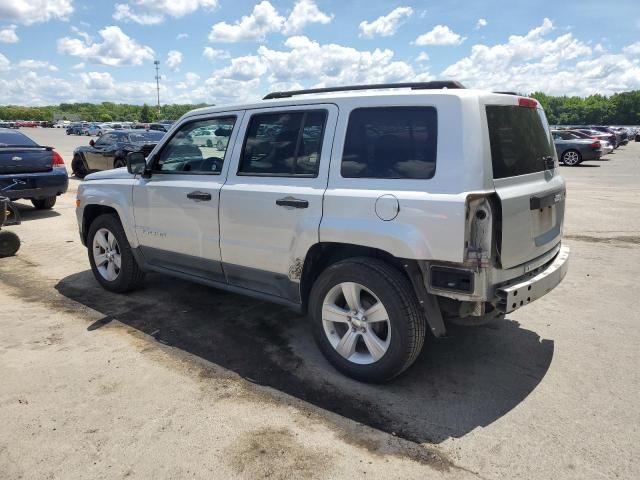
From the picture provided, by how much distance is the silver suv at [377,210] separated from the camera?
3.04 metres

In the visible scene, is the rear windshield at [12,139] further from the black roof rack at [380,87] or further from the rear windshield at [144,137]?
the black roof rack at [380,87]

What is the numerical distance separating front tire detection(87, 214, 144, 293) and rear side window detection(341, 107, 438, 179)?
287 centimetres

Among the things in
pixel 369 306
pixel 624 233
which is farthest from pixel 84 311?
pixel 624 233

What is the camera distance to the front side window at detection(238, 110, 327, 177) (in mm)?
3684

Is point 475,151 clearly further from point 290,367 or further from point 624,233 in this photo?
point 624,233

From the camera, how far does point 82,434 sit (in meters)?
2.94

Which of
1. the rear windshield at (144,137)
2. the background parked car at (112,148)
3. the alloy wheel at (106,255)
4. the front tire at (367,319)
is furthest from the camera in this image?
the rear windshield at (144,137)

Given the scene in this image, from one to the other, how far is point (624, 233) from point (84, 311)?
25.7 ft

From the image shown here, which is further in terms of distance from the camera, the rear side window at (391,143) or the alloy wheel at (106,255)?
the alloy wheel at (106,255)

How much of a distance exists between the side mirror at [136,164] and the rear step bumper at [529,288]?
3.43 m

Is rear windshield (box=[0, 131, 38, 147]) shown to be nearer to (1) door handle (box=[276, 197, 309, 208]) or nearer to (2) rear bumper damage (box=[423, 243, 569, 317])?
(1) door handle (box=[276, 197, 309, 208])

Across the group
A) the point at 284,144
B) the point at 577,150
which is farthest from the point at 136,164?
the point at 577,150

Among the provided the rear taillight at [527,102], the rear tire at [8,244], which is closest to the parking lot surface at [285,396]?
the rear tire at [8,244]

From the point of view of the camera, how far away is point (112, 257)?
546 cm
